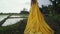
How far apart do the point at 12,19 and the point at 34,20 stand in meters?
0.28

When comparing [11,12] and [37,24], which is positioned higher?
[11,12]

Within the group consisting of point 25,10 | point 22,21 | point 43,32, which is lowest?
point 43,32

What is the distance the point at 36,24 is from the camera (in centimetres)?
191

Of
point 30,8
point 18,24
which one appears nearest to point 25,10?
point 30,8

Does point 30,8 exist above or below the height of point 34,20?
above

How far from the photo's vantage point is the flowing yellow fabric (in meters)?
1.90

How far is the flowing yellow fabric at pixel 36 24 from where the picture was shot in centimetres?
190

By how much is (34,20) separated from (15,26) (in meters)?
0.24

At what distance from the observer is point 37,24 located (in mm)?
1909

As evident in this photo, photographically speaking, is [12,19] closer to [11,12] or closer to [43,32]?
[11,12]

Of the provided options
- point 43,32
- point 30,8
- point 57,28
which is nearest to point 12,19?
point 30,8

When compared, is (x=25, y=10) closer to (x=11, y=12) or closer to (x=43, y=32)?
(x=11, y=12)

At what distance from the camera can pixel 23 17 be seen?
1970mm

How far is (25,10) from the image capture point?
1.99 metres
